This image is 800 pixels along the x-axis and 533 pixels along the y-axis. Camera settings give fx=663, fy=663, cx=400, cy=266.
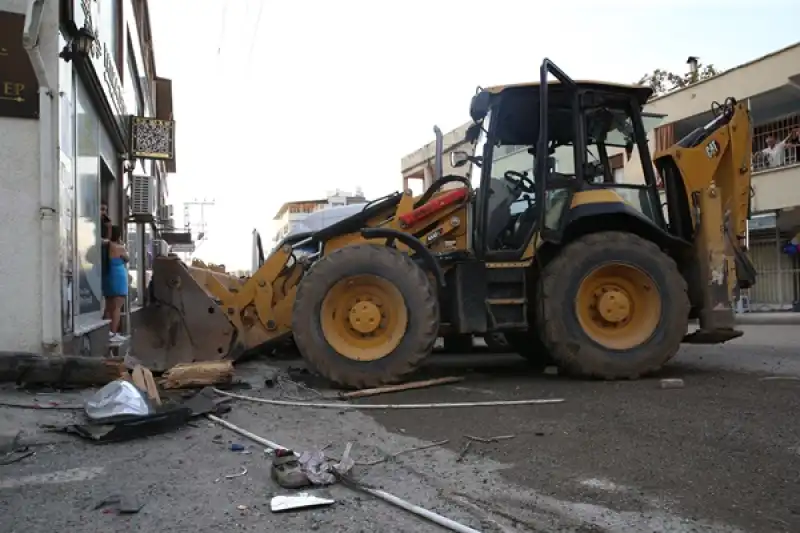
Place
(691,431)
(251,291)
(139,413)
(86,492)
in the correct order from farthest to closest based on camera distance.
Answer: (251,291)
(139,413)
(691,431)
(86,492)

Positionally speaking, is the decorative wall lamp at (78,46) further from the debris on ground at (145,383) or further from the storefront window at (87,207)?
the debris on ground at (145,383)

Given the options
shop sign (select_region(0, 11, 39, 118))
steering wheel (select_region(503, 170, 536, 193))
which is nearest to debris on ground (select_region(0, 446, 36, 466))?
shop sign (select_region(0, 11, 39, 118))

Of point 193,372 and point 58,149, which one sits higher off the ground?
point 58,149

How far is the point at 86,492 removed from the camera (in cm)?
319

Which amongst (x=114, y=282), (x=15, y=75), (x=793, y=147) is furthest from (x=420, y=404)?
(x=793, y=147)

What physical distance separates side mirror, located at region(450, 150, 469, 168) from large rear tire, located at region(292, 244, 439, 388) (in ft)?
4.78

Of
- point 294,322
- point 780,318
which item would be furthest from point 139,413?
point 780,318

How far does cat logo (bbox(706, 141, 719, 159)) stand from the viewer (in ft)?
22.1

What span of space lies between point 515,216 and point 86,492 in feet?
15.8

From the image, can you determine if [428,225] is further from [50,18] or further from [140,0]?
[140,0]

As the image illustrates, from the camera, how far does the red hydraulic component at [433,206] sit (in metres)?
6.66

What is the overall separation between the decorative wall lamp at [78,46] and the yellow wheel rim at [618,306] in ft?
18.2

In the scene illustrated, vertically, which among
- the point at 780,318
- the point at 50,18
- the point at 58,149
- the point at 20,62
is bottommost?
Answer: the point at 780,318

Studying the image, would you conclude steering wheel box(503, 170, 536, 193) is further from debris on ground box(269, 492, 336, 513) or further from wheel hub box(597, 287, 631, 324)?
debris on ground box(269, 492, 336, 513)
